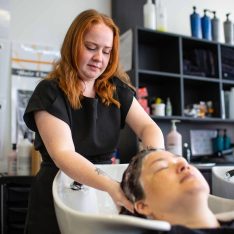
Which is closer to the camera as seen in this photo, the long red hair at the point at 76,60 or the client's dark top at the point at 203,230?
the client's dark top at the point at 203,230

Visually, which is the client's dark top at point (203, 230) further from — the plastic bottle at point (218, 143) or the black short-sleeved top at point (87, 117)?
the plastic bottle at point (218, 143)

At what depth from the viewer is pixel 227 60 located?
9.23ft

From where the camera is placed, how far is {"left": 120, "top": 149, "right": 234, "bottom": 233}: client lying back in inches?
30.4

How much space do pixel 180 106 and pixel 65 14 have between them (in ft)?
3.81

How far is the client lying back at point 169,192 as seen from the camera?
77 cm

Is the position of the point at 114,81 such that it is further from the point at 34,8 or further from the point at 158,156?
the point at 34,8

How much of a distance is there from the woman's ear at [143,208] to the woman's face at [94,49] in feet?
1.69

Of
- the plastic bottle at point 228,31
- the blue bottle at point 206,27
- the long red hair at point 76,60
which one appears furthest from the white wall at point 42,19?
the long red hair at point 76,60

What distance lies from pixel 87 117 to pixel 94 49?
24 centimetres

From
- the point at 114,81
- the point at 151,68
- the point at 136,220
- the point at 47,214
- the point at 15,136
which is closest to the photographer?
the point at 136,220

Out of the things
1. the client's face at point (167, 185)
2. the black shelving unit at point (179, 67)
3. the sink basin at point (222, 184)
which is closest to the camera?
the client's face at point (167, 185)

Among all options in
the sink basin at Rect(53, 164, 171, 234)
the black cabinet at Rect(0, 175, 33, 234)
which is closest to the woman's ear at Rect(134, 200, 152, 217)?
the sink basin at Rect(53, 164, 171, 234)

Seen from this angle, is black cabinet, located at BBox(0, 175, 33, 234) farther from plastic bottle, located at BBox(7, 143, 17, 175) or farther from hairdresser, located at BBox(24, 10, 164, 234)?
hairdresser, located at BBox(24, 10, 164, 234)

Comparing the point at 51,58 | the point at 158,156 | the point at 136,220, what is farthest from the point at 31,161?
the point at 136,220
